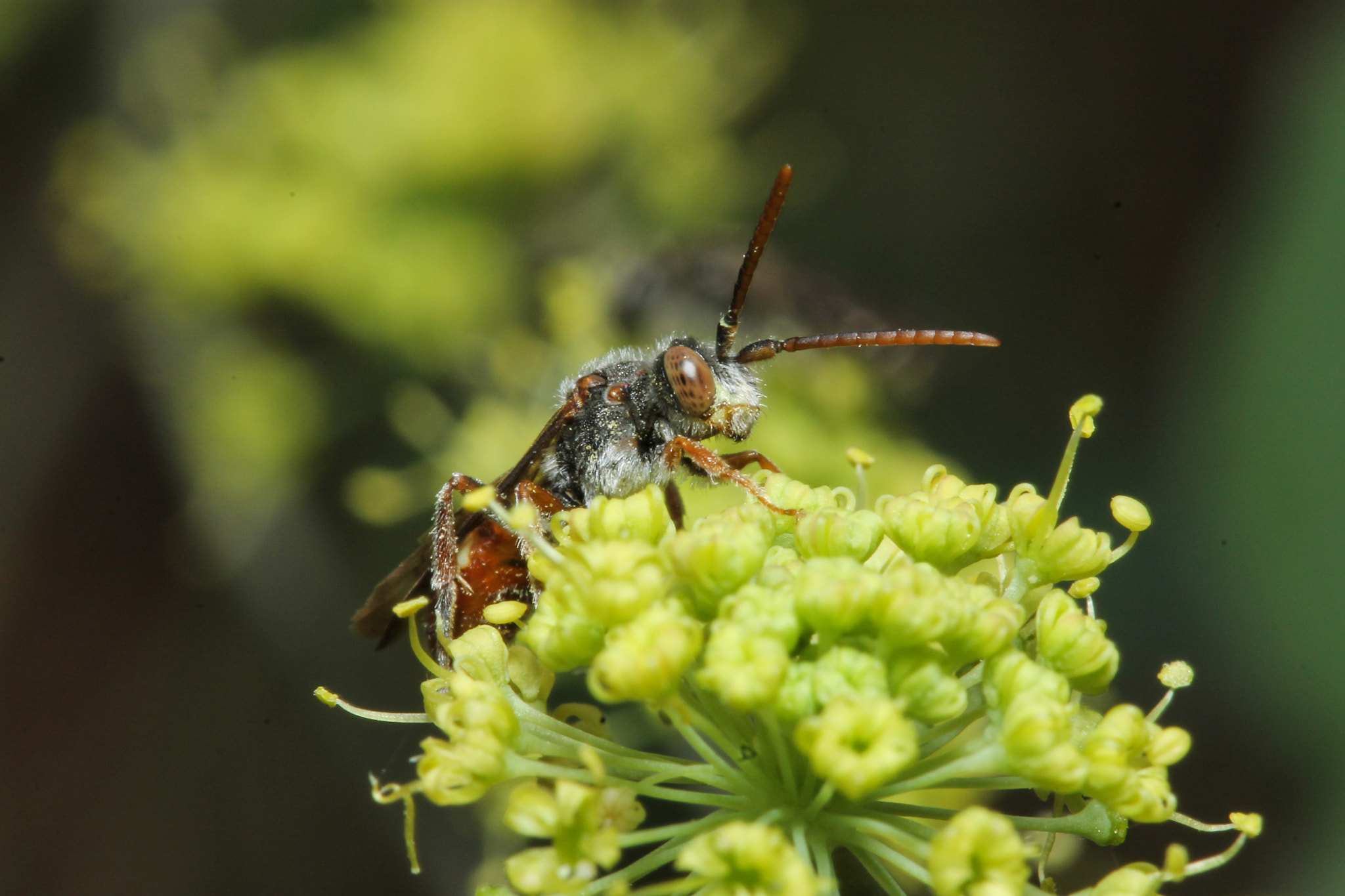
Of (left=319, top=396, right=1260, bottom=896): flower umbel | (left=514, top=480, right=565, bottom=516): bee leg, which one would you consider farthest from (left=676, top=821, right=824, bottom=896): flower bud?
(left=514, top=480, right=565, bottom=516): bee leg

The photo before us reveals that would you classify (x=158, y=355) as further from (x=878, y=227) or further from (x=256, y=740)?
(x=878, y=227)

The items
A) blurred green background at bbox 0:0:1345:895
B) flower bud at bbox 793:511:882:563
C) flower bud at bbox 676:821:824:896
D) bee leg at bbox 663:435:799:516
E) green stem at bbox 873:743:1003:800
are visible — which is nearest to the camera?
flower bud at bbox 676:821:824:896

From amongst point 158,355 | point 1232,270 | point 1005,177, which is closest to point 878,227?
point 1005,177

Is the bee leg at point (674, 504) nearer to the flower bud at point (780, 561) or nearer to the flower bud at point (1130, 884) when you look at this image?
the flower bud at point (780, 561)

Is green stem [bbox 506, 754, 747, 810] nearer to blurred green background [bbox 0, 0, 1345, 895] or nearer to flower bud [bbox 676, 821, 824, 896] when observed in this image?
flower bud [bbox 676, 821, 824, 896]

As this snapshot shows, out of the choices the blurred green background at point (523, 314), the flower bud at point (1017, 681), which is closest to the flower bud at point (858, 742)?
the flower bud at point (1017, 681)

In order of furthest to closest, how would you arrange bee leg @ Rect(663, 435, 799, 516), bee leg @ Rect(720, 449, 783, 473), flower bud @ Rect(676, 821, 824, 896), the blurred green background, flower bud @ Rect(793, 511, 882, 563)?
1. the blurred green background
2. bee leg @ Rect(720, 449, 783, 473)
3. bee leg @ Rect(663, 435, 799, 516)
4. flower bud @ Rect(793, 511, 882, 563)
5. flower bud @ Rect(676, 821, 824, 896)

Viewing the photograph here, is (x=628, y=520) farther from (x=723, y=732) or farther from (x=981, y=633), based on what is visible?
(x=981, y=633)
